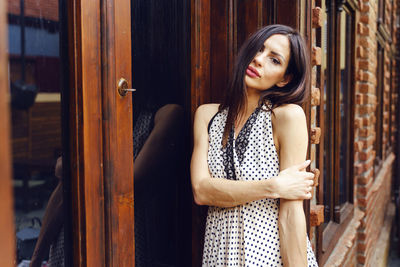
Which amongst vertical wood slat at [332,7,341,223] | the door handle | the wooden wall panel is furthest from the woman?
vertical wood slat at [332,7,341,223]

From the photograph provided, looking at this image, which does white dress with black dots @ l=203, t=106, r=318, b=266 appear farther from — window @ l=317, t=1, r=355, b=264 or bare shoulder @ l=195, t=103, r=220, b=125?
window @ l=317, t=1, r=355, b=264

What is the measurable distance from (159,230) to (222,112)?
1.78 ft

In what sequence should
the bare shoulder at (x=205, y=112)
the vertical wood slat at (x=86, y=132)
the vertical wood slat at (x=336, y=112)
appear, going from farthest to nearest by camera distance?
the vertical wood slat at (x=336, y=112)
the bare shoulder at (x=205, y=112)
the vertical wood slat at (x=86, y=132)

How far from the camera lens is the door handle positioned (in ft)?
4.71

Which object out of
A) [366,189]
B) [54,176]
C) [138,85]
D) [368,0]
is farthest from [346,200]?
[54,176]

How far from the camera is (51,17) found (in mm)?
1252

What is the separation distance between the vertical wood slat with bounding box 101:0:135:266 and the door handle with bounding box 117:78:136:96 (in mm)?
14

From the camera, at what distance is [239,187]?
1620 millimetres

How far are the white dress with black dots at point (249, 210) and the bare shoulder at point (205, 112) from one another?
12cm

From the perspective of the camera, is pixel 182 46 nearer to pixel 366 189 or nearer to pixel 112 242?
pixel 112 242

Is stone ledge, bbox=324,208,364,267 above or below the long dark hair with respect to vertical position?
below

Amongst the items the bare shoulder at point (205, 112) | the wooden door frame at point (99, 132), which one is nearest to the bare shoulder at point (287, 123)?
the bare shoulder at point (205, 112)

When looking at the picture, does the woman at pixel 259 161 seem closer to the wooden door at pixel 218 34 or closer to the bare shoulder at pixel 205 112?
the bare shoulder at pixel 205 112

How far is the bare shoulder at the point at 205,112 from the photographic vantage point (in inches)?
72.1
